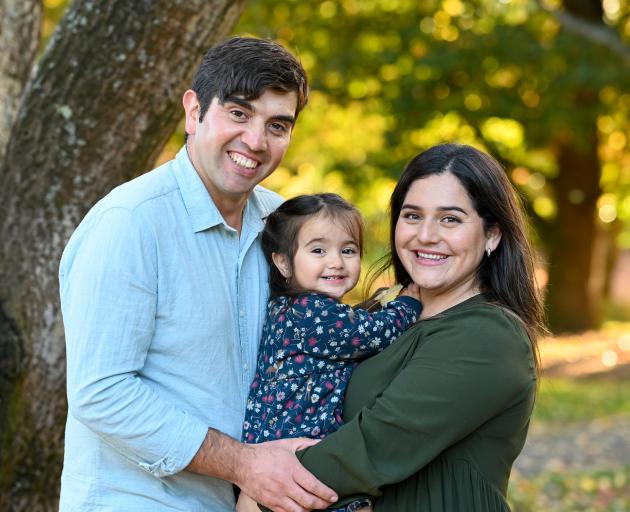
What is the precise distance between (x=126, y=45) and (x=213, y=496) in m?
1.95

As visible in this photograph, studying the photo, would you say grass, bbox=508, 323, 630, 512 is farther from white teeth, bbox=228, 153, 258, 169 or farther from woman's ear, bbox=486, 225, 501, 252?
white teeth, bbox=228, 153, 258, 169

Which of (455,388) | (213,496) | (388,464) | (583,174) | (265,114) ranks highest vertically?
(583,174)

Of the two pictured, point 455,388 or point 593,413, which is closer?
point 455,388

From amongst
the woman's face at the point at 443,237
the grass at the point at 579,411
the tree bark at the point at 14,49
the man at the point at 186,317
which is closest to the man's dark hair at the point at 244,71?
the man at the point at 186,317

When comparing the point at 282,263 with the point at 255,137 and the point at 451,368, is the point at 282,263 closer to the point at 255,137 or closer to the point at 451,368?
the point at 255,137

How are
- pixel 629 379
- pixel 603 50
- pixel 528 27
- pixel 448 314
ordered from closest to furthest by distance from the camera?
pixel 448 314, pixel 603 50, pixel 528 27, pixel 629 379

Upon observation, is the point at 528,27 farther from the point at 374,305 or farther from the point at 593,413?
the point at 374,305

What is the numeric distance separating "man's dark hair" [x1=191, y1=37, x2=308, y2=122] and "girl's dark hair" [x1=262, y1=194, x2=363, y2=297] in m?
0.44

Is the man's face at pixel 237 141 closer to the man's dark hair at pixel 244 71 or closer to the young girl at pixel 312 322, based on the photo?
the man's dark hair at pixel 244 71

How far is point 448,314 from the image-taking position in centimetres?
291

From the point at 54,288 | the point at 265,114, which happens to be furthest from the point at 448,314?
the point at 54,288

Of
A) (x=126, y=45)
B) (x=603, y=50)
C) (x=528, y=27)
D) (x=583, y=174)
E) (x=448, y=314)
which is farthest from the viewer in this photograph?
(x=583, y=174)

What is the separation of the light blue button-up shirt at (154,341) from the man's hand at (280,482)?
0.18 m

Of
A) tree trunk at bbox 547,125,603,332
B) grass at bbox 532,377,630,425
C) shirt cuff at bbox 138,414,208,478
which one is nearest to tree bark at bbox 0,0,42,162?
shirt cuff at bbox 138,414,208,478
